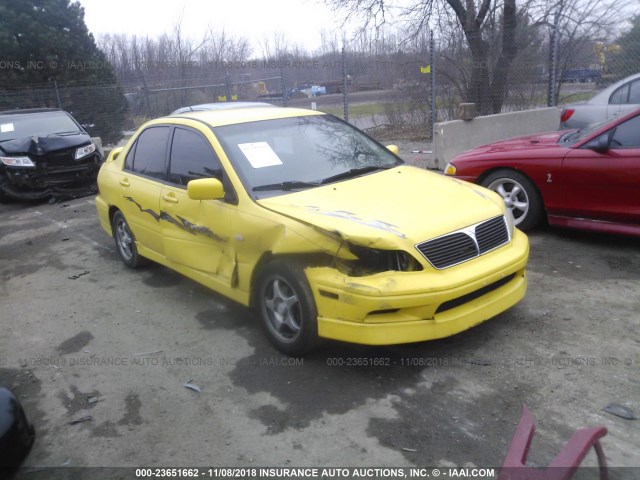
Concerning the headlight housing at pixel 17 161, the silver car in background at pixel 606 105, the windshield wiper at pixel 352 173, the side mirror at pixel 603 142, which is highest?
the silver car in background at pixel 606 105

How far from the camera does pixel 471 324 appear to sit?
355cm

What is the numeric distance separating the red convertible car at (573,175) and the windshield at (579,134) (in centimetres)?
2

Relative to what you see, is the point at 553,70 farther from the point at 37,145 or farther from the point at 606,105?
the point at 37,145

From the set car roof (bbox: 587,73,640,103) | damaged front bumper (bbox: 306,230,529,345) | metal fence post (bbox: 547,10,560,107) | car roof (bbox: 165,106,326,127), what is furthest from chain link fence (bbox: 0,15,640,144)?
damaged front bumper (bbox: 306,230,529,345)

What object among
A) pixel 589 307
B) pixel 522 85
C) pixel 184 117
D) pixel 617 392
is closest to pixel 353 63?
pixel 522 85

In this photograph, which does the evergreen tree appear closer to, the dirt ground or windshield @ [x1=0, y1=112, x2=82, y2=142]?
windshield @ [x1=0, y1=112, x2=82, y2=142]

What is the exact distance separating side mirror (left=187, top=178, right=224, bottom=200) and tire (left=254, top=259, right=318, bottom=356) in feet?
2.27

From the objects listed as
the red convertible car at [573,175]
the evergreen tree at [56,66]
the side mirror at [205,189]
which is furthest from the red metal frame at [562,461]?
the evergreen tree at [56,66]

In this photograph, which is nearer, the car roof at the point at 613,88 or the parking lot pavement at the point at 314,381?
the parking lot pavement at the point at 314,381

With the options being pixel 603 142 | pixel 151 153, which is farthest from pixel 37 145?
pixel 603 142

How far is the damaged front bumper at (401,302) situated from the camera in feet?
10.8

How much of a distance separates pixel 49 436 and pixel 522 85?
38.4 feet

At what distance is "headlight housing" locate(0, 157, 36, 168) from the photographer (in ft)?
32.0

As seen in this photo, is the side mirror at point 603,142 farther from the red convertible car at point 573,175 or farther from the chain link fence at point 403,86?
the chain link fence at point 403,86
